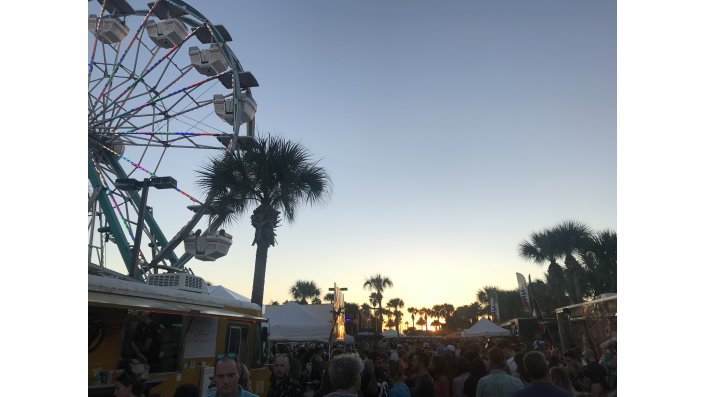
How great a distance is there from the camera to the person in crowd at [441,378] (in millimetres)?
6066

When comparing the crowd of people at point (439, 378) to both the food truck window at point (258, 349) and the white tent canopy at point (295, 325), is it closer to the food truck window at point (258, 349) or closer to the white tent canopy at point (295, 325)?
the food truck window at point (258, 349)

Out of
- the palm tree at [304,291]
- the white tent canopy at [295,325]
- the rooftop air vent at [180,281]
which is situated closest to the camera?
the rooftop air vent at [180,281]

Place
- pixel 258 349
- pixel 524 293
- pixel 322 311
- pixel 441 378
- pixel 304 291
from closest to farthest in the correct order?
pixel 441 378 < pixel 258 349 < pixel 322 311 < pixel 524 293 < pixel 304 291

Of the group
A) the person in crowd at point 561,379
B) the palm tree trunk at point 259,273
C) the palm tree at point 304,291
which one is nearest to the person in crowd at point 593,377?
the person in crowd at point 561,379

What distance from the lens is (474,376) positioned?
6004 millimetres

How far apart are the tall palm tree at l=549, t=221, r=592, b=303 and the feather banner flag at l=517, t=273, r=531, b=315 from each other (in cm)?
946

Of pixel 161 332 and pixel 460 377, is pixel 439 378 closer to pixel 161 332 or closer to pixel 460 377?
pixel 460 377

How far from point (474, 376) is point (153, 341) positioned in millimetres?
4532

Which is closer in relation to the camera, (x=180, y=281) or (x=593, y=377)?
(x=593, y=377)

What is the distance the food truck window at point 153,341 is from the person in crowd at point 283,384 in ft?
6.37

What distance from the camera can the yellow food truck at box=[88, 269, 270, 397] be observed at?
18.8ft

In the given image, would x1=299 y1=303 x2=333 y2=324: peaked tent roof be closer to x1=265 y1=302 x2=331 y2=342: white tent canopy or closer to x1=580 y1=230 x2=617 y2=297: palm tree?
x1=265 y1=302 x2=331 y2=342: white tent canopy

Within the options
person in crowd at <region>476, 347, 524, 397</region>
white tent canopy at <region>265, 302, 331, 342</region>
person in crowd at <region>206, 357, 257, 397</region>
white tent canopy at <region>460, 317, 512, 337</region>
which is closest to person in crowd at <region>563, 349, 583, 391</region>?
person in crowd at <region>476, 347, 524, 397</region>

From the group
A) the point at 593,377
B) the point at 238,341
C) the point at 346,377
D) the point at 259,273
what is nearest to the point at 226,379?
the point at 346,377
